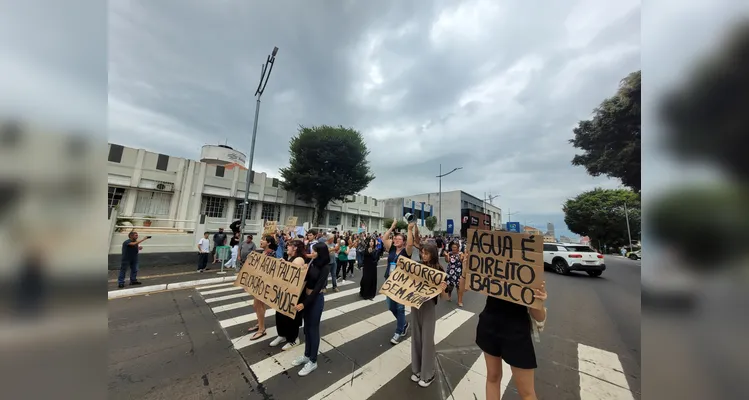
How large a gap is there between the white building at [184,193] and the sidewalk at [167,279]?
1483 millimetres

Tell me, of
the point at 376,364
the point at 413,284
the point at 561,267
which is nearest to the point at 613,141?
the point at 561,267

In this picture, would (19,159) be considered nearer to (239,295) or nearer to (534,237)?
Answer: (534,237)

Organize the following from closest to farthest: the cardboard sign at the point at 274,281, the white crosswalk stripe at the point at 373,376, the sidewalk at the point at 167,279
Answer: the white crosswalk stripe at the point at 373,376 < the cardboard sign at the point at 274,281 < the sidewalk at the point at 167,279

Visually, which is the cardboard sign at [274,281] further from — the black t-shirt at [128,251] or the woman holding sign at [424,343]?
the black t-shirt at [128,251]

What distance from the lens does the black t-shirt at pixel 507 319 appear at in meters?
2.23

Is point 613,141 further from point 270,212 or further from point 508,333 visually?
point 270,212

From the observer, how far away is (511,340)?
7.18ft

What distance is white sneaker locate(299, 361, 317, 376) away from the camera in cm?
319

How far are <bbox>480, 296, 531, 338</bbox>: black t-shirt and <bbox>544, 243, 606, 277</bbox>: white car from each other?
42.8 feet

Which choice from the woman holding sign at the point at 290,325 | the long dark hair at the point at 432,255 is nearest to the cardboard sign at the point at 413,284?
the long dark hair at the point at 432,255

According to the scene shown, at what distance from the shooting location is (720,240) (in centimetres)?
90

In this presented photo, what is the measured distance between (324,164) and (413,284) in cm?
2119

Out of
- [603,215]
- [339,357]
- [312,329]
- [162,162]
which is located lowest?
[339,357]

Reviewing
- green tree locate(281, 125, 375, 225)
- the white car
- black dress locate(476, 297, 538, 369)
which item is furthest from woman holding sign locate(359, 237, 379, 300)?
green tree locate(281, 125, 375, 225)
